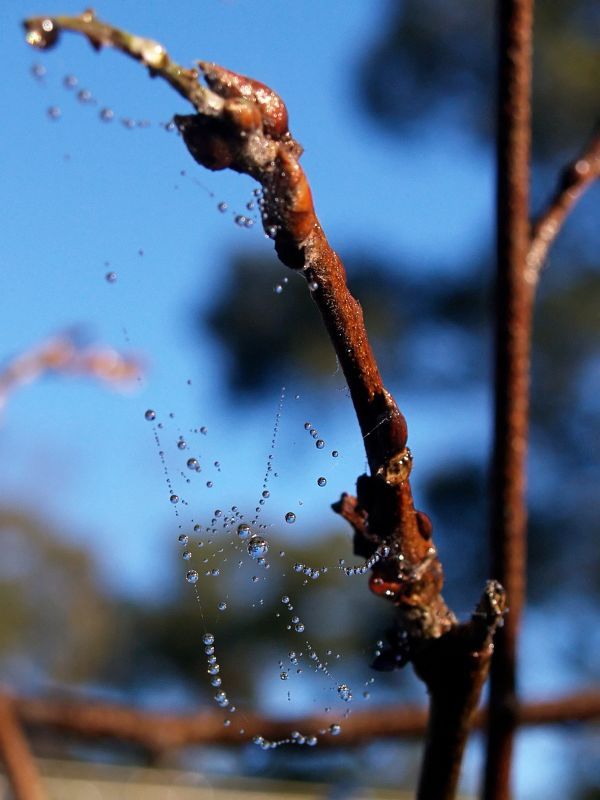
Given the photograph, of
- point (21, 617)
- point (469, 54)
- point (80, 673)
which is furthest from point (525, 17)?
point (21, 617)

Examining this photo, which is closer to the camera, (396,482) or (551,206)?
(396,482)

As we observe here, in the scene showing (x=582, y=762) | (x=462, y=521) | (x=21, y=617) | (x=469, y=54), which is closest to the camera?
(x=582, y=762)

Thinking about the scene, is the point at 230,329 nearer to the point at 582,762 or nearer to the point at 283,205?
the point at 582,762

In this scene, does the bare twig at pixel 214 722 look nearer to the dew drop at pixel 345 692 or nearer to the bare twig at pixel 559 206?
the dew drop at pixel 345 692

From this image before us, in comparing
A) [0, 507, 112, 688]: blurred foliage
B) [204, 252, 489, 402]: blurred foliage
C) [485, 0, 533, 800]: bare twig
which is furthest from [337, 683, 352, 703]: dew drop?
[0, 507, 112, 688]: blurred foliage

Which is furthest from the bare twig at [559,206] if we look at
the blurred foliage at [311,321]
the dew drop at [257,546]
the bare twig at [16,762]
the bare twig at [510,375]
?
the blurred foliage at [311,321]
